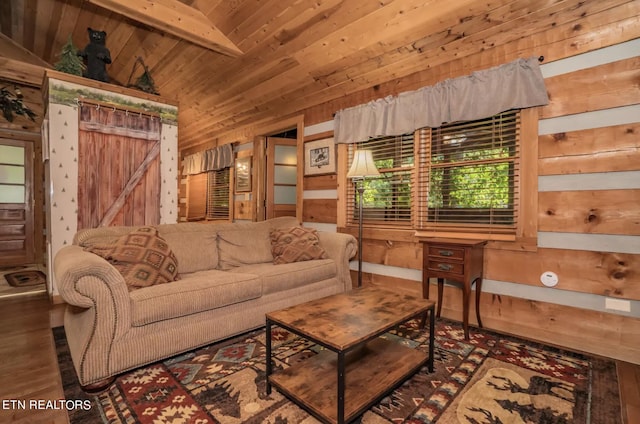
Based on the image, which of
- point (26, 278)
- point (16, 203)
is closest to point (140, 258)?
point (26, 278)

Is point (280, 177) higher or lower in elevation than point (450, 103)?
lower

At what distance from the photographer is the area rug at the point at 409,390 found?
4.91ft

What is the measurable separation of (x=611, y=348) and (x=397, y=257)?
1.76 m

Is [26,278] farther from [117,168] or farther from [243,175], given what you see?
[243,175]

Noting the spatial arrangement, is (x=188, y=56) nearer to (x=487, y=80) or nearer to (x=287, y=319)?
(x=487, y=80)

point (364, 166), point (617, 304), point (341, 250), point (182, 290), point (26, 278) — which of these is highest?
point (364, 166)

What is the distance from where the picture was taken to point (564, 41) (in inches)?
91.5

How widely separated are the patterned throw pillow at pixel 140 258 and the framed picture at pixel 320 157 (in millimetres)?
2278

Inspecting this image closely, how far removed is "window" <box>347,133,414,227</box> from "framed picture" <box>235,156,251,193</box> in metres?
2.33

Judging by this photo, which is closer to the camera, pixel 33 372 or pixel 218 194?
pixel 33 372

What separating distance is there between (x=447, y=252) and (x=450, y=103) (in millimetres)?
1394

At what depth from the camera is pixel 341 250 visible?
319 centimetres

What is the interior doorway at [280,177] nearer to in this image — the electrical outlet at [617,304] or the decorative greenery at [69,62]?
the decorative greenery at [69,62]

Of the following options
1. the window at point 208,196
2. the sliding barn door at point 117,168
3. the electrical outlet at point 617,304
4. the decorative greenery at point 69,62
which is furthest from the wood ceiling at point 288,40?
the electrical outlet at point 617,304
